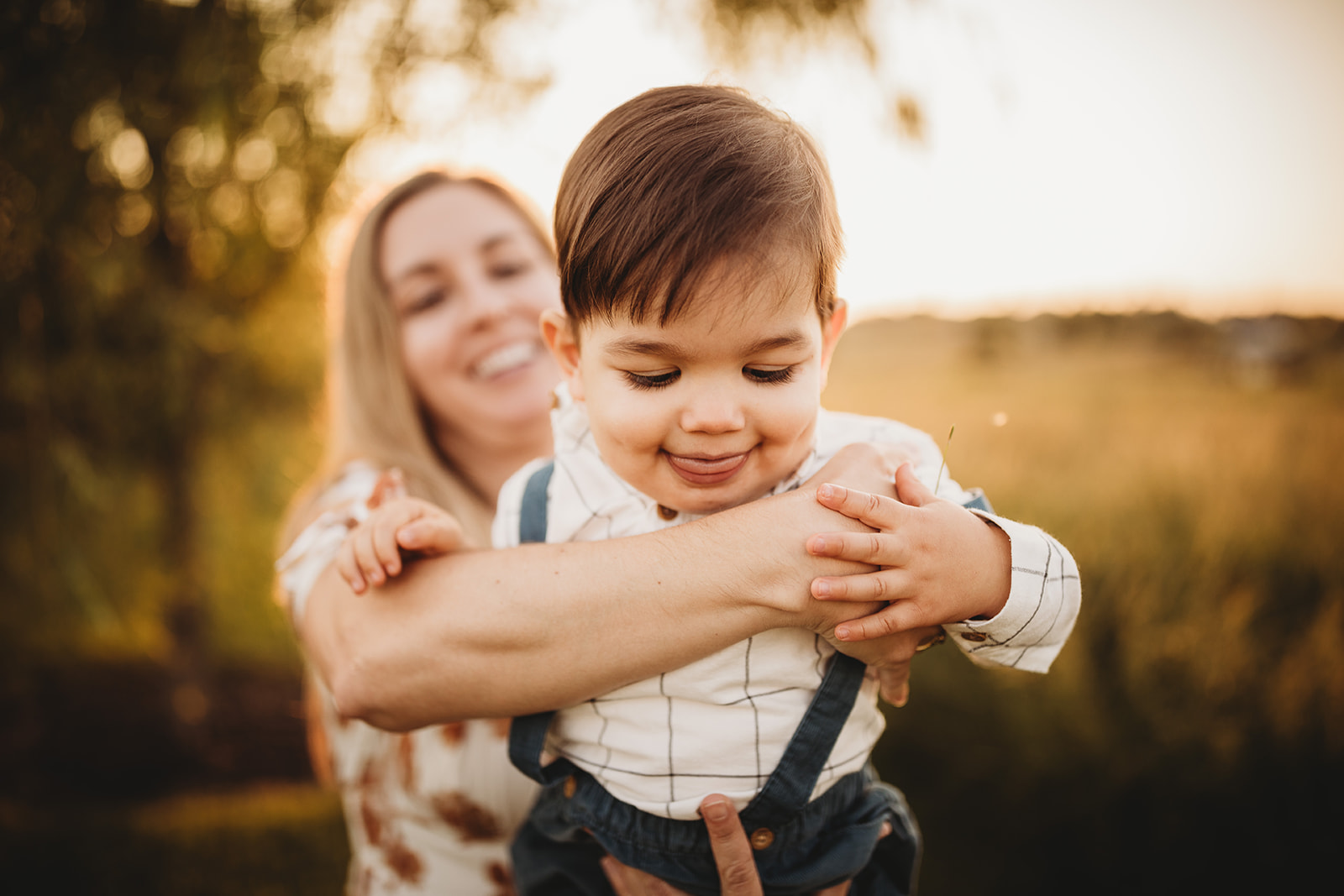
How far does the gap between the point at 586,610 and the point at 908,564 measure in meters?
0.51

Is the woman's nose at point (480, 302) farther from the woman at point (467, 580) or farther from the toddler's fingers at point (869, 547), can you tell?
the toddler's fingers at point (869, 547)

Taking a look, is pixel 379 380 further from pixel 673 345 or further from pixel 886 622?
pixel 886 622

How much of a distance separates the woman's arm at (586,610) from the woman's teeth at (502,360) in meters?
0.88

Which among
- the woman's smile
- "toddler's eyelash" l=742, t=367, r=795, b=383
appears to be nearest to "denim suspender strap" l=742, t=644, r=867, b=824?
"toddler's eyelash" l=742, t=367, r=795, b=383

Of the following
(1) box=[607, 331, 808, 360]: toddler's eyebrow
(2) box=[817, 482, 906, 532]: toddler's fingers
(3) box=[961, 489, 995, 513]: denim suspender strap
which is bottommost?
(3) box=[961, 489, 995, 513]: denim suspender strap

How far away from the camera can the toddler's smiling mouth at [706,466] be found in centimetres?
119

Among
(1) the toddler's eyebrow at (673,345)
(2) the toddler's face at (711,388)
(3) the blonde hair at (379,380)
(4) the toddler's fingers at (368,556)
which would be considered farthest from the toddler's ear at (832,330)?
(3) the blonde hair at (379,380)

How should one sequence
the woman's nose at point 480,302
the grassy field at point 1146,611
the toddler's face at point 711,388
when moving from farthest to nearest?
the grassy field at point 1146,611
the woman's nose at point 480,302
the toddler's face at point 711,388

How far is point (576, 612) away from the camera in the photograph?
1.21m

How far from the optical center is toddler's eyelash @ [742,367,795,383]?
1.14 meters

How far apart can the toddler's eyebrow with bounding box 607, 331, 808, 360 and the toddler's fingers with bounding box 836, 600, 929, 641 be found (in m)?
0.43

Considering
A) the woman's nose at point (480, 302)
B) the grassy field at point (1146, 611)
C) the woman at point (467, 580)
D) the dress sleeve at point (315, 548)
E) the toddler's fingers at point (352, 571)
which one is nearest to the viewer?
the woman at point (467, 580)

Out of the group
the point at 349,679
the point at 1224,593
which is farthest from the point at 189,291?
the point at 1224,593

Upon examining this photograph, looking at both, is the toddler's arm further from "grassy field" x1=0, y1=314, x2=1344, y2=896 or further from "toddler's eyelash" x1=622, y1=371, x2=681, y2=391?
"grassy field" x1=0, y1=314, x2=1344, y2=896
